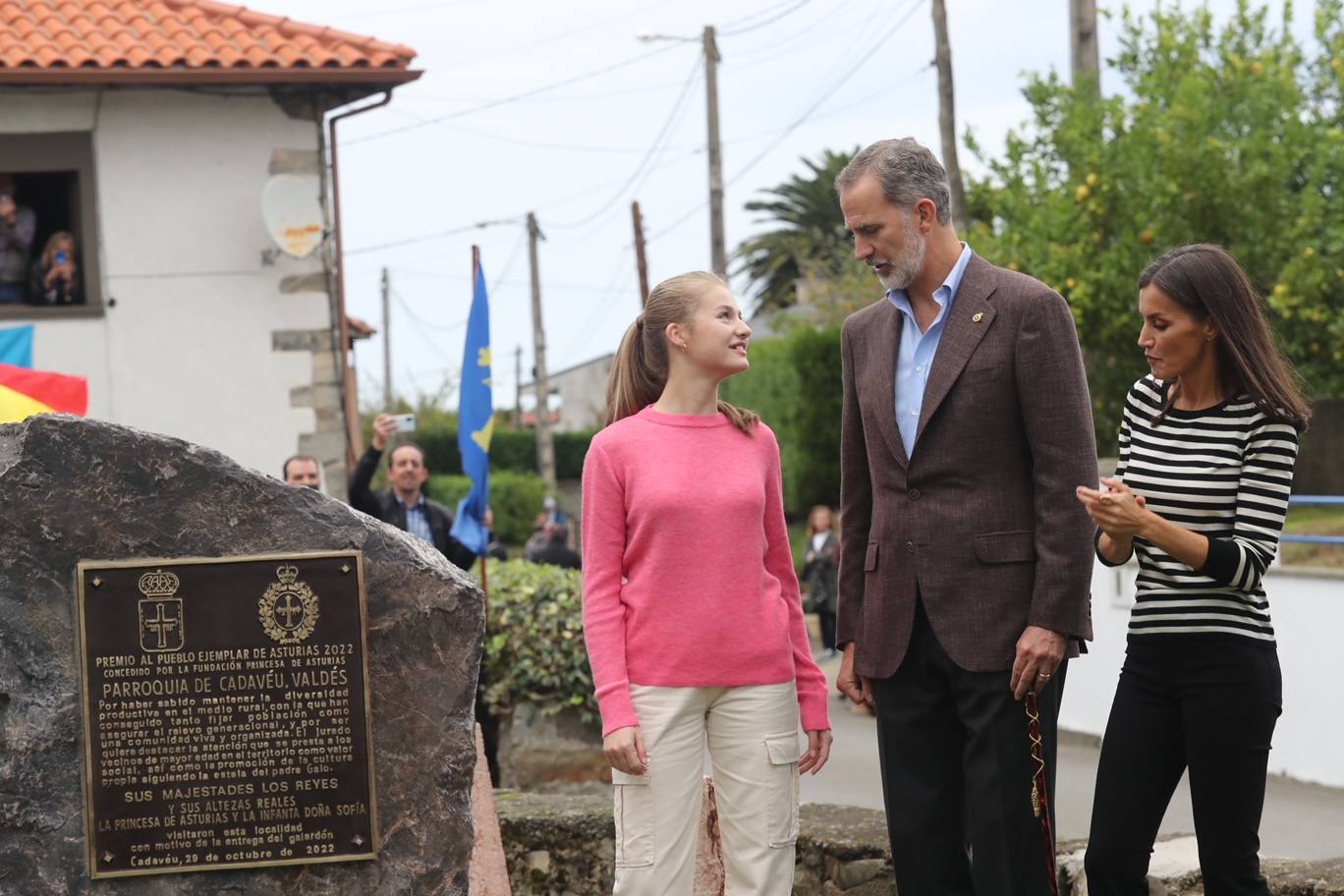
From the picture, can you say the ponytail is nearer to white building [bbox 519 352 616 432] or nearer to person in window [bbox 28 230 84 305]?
person in window [bbox 28 230 84 305]

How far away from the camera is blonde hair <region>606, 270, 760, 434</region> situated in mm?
3916

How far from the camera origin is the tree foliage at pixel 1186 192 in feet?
46.9

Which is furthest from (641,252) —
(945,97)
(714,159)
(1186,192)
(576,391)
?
(576,391)

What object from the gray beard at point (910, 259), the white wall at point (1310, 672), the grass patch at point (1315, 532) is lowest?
the white wall at point (1310, 672)

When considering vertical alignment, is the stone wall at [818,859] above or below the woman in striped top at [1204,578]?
below

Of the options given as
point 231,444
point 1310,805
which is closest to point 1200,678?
point 1310,805

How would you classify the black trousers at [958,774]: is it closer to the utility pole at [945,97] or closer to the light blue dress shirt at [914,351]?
the light blue dress shirt at [914,351]

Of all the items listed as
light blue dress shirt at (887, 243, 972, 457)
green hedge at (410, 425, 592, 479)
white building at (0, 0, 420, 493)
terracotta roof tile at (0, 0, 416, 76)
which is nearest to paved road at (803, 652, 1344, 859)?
light blue dress shirt at (887, 243, 972, 457)

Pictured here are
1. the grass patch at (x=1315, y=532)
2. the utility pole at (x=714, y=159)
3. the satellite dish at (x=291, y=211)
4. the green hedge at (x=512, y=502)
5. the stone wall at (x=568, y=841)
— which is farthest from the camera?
the green hedge at (x=512, y=502)

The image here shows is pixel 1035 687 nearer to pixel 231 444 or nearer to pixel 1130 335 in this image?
pixel 231 444

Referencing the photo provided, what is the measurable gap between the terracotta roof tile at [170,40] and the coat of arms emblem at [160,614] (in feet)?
32.7

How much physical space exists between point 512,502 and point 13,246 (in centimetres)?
2150

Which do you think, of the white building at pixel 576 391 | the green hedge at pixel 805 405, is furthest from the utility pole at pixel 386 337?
the green hedge at pixel 805 405

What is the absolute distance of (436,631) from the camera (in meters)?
3.97
